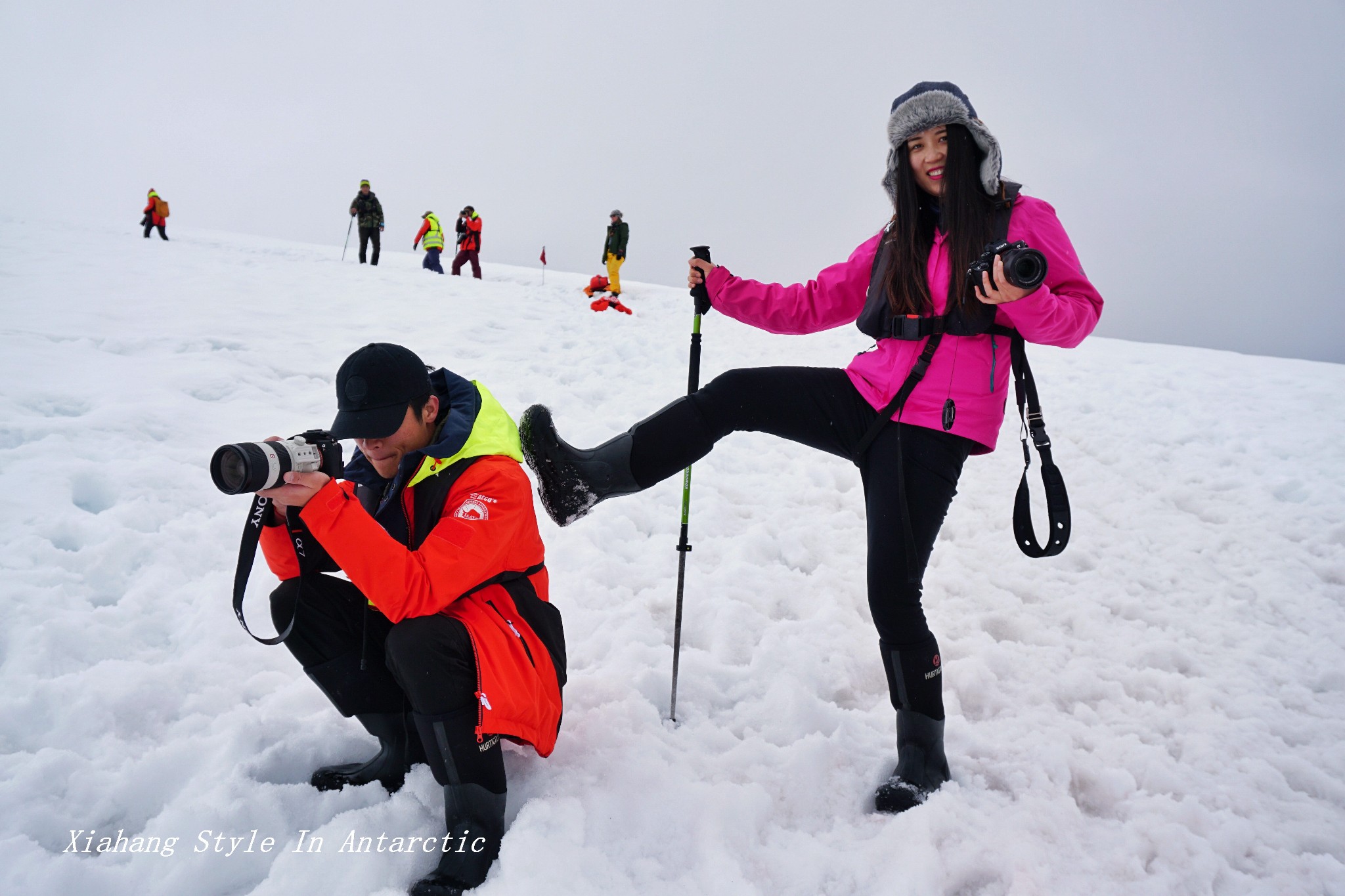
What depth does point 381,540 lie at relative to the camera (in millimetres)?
1861

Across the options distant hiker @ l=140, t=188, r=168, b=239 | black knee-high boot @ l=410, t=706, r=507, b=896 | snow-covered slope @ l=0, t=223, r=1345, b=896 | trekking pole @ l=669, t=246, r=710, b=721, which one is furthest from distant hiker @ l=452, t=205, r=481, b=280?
black knee-high boot @ l=410, t=706, r=507, b=896

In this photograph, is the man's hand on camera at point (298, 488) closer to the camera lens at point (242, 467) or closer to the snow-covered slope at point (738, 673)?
the camera lens at point (242, 467)

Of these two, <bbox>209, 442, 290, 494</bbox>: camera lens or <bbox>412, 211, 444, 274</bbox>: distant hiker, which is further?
<bbox>412, 211, 444, 274</bbox>: distant hiker

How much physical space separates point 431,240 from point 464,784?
1540 cm

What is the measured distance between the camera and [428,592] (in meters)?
1.91

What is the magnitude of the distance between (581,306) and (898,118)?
950 centimetres

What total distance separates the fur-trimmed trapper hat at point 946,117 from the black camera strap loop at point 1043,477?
54cm

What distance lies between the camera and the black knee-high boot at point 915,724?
89.0 inches

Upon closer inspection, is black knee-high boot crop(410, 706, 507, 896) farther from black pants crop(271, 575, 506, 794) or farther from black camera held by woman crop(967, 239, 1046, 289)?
black camera held by woman crop(967, 239, 1046, 289)

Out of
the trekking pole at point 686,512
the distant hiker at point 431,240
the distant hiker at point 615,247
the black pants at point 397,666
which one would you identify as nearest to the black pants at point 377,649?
the black pants at point 397,666

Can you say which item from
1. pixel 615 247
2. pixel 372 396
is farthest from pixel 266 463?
pixel 615 247

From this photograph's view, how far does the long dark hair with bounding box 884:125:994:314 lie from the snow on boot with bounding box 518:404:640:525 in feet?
3.35

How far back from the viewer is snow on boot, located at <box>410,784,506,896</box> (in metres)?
1.83

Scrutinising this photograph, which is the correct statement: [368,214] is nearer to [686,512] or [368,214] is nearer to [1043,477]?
[686,512]
